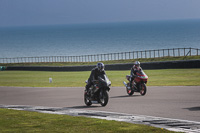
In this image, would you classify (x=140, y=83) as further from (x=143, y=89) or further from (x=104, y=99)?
(x=104, y=99)

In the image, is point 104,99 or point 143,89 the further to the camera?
point 143,89

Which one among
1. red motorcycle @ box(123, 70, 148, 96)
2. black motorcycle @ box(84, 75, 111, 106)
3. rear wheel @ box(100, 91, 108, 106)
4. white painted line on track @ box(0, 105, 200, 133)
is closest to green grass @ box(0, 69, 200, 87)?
red motorcycle @ box(123, 70, 148, 96)

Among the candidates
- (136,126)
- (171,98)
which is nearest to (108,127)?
(136,126)

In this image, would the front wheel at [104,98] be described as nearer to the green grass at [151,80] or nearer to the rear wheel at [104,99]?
the rear wheel at [104,99]

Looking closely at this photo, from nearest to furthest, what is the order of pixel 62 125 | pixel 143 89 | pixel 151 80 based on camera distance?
1. pixel 62 125
2. pixel 143 89
3. pixel 151 80

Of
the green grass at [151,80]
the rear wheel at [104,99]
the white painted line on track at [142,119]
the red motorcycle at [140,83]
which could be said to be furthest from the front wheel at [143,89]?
the green grass at [151,80]

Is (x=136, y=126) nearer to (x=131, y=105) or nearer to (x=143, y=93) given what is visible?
(x=131, y=105)

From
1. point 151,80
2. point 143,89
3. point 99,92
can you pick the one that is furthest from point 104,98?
point 151,80

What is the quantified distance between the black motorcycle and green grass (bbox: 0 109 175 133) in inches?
101

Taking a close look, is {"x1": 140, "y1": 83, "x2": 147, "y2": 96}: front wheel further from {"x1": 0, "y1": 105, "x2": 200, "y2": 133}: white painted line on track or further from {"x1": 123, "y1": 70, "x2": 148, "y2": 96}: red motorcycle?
{"x1": 0, "y1": 105, "x2": 200, "y2": 133}: white painted line on track

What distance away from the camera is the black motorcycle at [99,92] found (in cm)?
1523

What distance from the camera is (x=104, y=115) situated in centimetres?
1314

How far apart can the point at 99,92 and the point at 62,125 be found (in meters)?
4.76

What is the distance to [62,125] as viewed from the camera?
1135 centimetres
